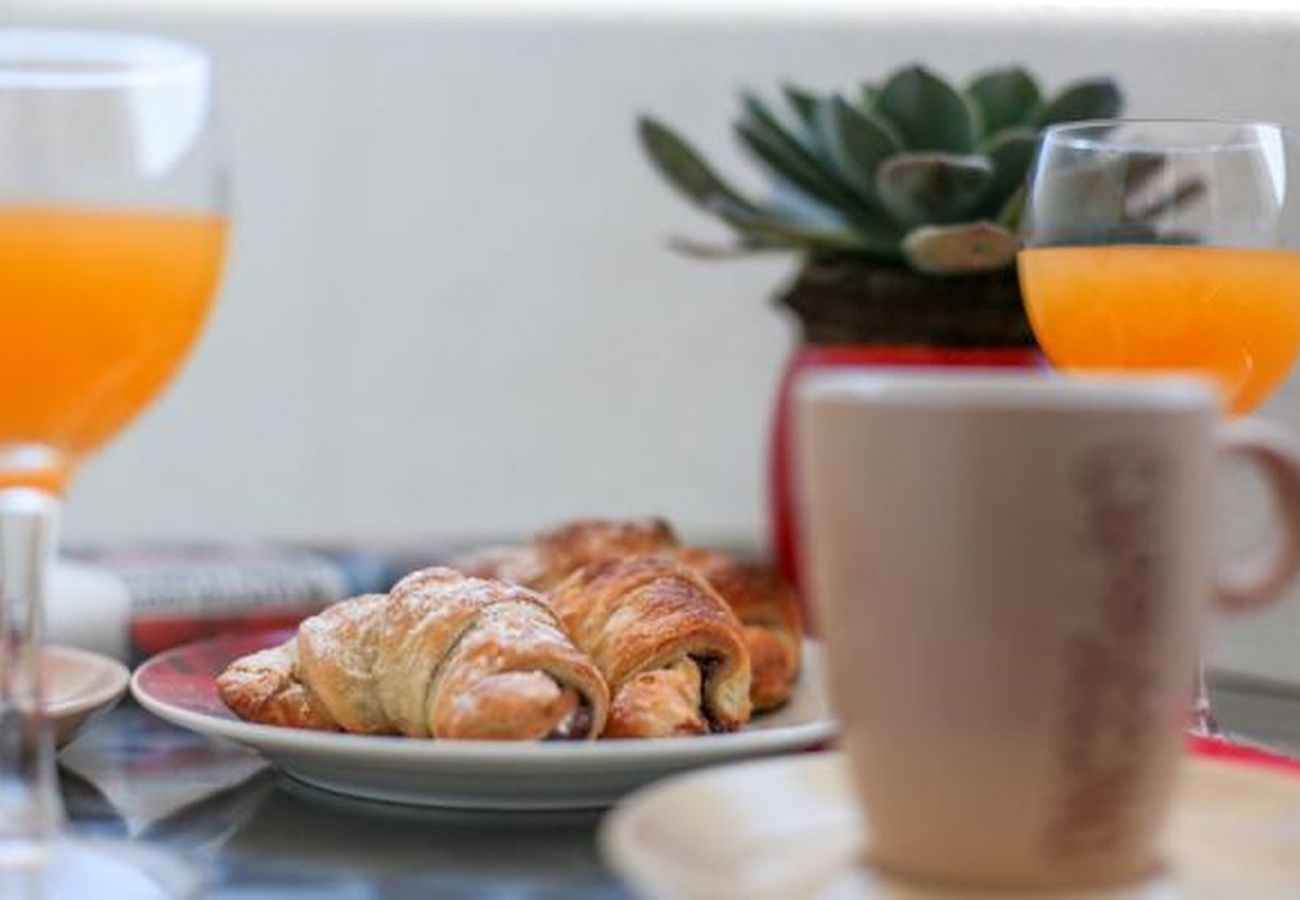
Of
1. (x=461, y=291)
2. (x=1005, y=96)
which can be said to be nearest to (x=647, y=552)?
(x=1005, y=96)

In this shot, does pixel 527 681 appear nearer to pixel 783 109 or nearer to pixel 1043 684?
pixel 1043 684

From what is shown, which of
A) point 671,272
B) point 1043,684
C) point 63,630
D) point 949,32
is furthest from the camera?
point 671,272

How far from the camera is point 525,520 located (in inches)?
79.0

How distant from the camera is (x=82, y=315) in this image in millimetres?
741

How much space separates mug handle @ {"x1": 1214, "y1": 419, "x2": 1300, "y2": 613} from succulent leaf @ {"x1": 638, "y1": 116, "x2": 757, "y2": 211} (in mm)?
675

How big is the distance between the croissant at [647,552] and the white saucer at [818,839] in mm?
360

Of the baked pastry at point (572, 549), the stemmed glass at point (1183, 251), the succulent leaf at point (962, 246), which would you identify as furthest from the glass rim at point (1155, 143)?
the baked pastry at point (572, 549)

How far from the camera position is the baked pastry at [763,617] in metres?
0.95

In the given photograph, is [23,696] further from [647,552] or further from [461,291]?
[461,291]

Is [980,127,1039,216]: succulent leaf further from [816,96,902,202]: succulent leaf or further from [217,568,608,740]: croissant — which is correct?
[217,568,608,740]: croissant

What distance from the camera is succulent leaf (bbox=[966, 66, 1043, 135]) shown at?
118 centimetres

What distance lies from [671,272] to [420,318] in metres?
0.25

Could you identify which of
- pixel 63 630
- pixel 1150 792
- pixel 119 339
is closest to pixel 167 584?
pixel 63 630

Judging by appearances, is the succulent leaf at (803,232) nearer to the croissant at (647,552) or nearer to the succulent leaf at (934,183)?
the succulent leaf at (934,183)
